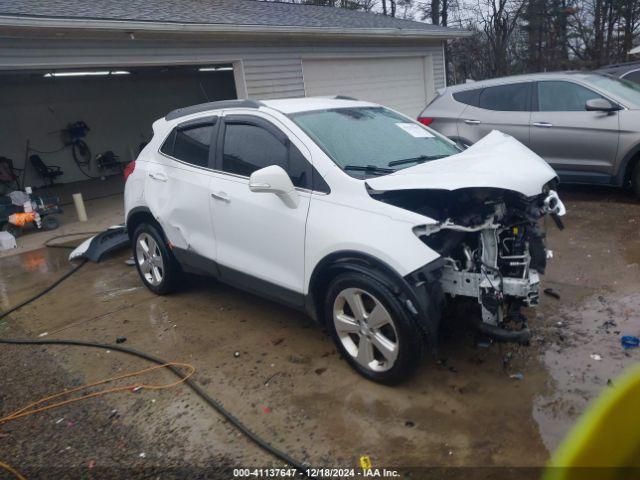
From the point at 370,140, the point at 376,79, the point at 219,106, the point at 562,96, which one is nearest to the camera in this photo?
the point at 370,140

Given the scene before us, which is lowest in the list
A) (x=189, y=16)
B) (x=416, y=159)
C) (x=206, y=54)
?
(x=416, y=159)

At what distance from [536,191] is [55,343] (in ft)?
13.2

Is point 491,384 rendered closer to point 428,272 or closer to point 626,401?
point 428,272

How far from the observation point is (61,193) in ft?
46.6

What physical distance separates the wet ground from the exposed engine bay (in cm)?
44

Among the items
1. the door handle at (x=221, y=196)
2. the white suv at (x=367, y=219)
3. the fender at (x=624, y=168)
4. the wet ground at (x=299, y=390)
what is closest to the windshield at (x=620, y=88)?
the fender at (x=624, y=168)

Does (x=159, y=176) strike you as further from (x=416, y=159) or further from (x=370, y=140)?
(x=416, y=159)

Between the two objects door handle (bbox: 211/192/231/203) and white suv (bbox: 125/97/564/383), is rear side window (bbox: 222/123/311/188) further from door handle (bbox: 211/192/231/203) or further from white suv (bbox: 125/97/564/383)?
door handle (bbox: 211/192/231/203)

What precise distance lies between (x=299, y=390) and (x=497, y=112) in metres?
5.90

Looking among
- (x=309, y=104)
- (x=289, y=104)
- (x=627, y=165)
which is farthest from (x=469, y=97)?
(x=289, y=104)

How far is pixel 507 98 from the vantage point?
7.64 m

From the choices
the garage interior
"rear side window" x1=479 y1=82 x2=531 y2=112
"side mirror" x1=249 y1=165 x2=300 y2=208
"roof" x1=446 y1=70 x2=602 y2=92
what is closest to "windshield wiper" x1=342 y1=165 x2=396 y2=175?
"side mirror" x1=249 y1=165 x2=300 y2=208

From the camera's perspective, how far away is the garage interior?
564 inches

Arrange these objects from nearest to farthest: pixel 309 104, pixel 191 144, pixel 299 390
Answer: pixel 299 390 < pixel 309 104 < pixel 191 144
